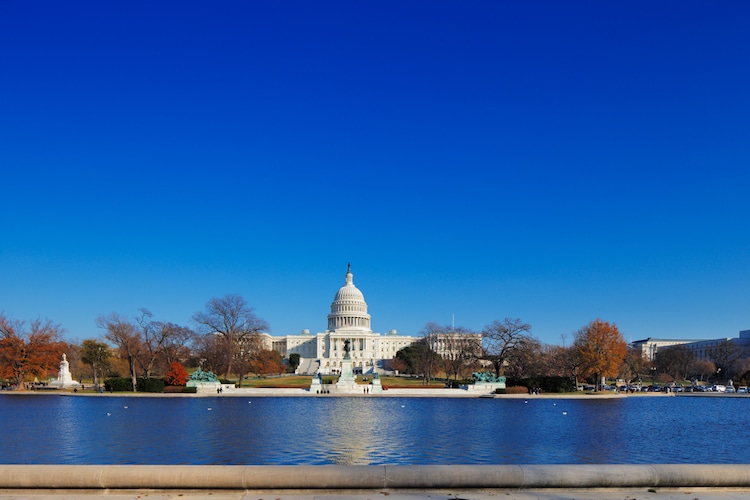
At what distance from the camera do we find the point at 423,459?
19.9 metres

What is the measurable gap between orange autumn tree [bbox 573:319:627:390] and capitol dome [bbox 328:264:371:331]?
11474 centimetres

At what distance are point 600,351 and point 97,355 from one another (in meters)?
66.5

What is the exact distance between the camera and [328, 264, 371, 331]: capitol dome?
18100cm

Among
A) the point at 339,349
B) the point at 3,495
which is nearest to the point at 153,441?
the point at 3,495

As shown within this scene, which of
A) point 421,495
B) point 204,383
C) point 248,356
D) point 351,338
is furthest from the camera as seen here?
point 351,338

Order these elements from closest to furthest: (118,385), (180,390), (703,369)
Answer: (180,390) < (118,385) < (703,369)

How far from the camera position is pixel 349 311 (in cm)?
18125

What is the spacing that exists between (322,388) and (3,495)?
55.4 meters

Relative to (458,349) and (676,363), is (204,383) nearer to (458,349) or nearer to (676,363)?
(458,349)

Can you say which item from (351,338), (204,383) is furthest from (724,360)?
(351,338)

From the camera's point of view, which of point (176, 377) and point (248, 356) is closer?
point (176, 377)

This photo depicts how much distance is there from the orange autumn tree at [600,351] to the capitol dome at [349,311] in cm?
11474

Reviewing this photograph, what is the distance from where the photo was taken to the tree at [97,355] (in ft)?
292

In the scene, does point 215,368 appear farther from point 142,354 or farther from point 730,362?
point 730,362
